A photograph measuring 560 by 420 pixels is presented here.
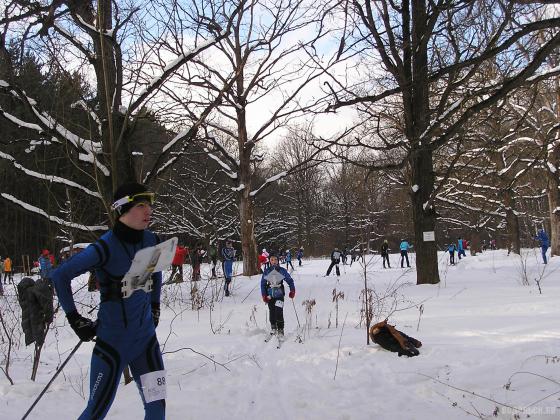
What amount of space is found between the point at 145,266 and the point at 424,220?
1053cm

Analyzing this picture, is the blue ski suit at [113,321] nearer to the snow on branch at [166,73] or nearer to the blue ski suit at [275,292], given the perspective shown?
the snow on branch at [166,73]

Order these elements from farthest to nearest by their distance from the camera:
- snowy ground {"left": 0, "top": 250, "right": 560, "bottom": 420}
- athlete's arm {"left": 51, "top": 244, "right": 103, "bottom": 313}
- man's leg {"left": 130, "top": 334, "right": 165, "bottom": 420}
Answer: snowy ground {"left": 0, "top": 250, "right": 560, "bottom": 420} → man's leg {"left": 130, "top": 334, "right": 165, "bottom": 420} → athlete's arm {"left": 51, "top": 244, "right": 103, "bottom": 313}

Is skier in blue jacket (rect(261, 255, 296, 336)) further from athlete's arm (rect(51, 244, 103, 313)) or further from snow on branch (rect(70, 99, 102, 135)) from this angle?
athlete's arm (rect(51, 244, 103, 313))

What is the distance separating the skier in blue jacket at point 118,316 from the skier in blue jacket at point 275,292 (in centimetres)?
459

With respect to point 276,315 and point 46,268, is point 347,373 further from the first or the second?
point 46,268

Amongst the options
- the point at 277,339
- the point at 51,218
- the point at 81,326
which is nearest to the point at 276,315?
the point at 277,339

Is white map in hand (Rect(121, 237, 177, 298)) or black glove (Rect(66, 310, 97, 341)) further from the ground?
white map in hand (Rect(121, 237, 177, 298))

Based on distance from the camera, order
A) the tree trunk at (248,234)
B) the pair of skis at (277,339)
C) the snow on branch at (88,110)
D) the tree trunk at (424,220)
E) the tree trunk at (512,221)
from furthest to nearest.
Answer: the tree trunk at (512,221) → the tree trunk at (248,234) → the tree trunk at (424,220) → the pair of skis at (277,339) → the snow on branch at (88,110)

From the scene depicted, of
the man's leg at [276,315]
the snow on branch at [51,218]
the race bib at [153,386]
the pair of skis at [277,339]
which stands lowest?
the pair of skis at [277,339]

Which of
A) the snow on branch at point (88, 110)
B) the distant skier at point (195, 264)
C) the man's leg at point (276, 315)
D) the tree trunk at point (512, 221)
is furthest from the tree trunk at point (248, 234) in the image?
the snow on branch at point (88, 110)

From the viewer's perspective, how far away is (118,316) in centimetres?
299

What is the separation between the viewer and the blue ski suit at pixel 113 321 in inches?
113

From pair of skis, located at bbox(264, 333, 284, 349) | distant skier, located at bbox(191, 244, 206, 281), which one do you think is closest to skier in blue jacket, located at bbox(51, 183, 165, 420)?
pair of skis, located at bbox(264, 333, 284, 349)

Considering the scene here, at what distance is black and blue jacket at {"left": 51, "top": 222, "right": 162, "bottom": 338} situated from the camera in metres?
2.87
